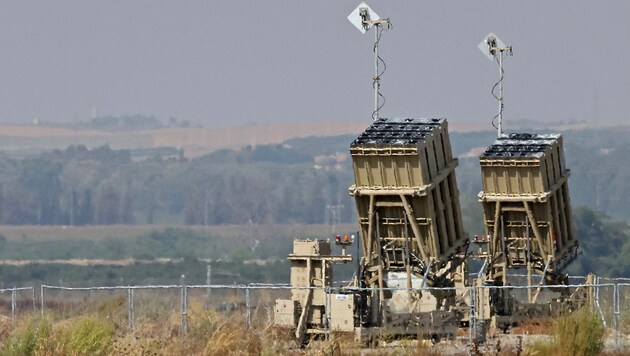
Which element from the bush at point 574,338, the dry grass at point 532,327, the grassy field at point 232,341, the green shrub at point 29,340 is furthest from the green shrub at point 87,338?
the dry grass at point 532,327

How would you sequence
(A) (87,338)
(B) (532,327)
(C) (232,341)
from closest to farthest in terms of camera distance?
(C) (232,341) < (A) (87,338) < (B) (532,327)

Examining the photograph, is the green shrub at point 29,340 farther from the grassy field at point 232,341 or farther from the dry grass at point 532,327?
the dry grass at point 532,327

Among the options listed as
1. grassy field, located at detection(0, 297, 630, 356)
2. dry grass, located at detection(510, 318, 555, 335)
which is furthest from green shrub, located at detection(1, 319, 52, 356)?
dry grass, located at detection(510, 318, 555, 335)

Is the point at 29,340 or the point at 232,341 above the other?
the point at 29,340

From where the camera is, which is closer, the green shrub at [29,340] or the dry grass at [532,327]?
the green shrub at [29,340]

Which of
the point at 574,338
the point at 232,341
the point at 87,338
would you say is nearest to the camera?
the point at 574,338

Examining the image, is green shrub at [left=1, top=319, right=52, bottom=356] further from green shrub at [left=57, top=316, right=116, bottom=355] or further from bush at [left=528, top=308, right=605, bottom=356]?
bush at [left=528, top=308, right=605, bottom=356]

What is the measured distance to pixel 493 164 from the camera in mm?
47219

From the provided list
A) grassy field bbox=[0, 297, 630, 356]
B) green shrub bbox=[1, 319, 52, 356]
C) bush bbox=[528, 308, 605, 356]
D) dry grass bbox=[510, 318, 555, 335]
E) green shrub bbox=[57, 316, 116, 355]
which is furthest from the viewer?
dry grass bbox=[510, 318, 555, 335]

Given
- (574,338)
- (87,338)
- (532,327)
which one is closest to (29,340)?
(87,338)

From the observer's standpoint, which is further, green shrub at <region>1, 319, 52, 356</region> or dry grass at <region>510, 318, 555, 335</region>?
dry grass at <region>510, 318, 555, 335</region>

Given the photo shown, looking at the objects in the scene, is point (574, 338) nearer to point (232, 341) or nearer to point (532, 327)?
point (232, 341)

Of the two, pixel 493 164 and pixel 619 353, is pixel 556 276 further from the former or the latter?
pixel 619 353

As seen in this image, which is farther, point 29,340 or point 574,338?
point 29,340
